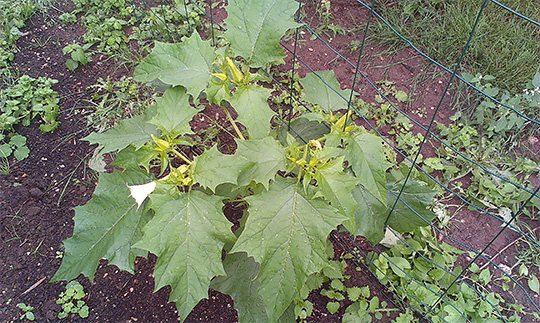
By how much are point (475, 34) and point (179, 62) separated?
9.10 ft

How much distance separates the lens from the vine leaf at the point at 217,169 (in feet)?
5.96

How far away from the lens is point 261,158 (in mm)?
1915

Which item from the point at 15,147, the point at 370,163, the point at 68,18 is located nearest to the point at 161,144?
the point at 370,163

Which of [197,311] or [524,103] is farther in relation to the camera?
[524,103]

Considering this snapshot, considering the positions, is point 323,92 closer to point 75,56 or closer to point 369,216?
point 369,216

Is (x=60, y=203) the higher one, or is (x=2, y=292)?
(x=60, y=203)

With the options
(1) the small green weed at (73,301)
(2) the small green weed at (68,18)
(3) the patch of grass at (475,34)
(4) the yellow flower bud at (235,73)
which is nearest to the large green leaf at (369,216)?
(4) the yellow flower bud at (235,73)

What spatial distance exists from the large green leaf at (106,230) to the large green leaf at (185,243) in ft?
0.94

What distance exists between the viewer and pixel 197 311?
2.55 metres

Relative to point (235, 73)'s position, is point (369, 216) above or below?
below

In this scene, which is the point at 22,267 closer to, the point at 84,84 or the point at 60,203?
the point at 60,203

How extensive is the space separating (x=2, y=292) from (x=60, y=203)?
25.1 inches

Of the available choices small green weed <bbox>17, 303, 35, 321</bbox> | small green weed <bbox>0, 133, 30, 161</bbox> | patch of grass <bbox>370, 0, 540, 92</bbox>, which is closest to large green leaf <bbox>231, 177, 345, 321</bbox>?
small green weed <bbox>17, 303, 35, 321</bbox>

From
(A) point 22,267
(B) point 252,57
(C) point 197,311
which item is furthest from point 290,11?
(A) point 22,267
